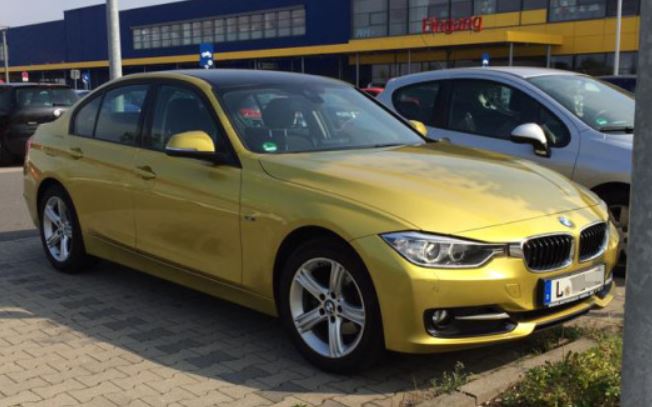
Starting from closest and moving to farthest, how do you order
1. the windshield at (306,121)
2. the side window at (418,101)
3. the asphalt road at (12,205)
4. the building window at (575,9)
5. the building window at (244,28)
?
the windshield at (306,121) < the side window at (418,101) < the asphalt road at (12,205) < the building window at (575,9) < the building window at (244,28)

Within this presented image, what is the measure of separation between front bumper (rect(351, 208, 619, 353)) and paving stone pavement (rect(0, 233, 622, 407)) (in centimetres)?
36

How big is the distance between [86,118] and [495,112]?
354 centimetres

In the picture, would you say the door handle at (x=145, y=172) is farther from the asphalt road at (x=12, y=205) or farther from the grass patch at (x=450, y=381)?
the asphalt road at (x=12, y=205)

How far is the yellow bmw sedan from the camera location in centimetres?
358

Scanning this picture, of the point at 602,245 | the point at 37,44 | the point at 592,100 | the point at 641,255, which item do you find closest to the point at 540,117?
the point at 592,100

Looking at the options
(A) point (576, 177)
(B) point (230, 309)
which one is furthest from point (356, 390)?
(A) point (576, 177)

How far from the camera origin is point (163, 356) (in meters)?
4.30

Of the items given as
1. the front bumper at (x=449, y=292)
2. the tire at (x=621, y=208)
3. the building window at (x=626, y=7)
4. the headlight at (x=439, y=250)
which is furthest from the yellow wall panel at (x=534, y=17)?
the headlight at (x=439, y=250)

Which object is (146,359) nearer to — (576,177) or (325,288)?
(325,288)

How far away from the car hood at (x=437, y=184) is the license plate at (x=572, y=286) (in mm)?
349

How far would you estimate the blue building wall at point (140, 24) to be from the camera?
168ft

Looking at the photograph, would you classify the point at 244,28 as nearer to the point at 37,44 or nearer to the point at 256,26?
the point at 256,26

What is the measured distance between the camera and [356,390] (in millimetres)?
3771

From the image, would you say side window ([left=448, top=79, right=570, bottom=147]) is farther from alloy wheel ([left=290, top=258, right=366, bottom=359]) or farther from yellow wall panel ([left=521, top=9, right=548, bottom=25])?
yellow wall panel ([left=521, top=9, right=548, bottom=25])
